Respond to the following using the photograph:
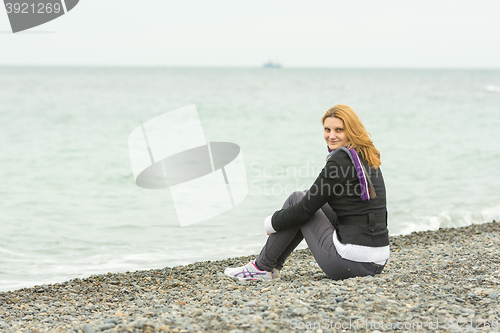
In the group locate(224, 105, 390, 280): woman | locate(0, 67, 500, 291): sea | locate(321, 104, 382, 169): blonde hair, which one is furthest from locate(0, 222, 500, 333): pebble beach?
locate(0, 67, 500, 291): sea

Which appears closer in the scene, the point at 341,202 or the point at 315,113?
the point at 341,202

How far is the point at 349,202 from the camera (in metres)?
3.46

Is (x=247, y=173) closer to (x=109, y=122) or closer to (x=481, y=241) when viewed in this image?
(x=481, y=241)

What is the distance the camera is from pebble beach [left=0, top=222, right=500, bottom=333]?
2.77 meters

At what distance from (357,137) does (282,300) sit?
1334 millimetres

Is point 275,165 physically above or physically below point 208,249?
below

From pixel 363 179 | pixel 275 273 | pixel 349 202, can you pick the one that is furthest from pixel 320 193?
pixel 275 273

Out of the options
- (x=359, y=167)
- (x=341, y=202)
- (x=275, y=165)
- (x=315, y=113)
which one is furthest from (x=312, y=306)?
(x=315, y=113)

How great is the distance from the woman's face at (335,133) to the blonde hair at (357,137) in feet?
0.10

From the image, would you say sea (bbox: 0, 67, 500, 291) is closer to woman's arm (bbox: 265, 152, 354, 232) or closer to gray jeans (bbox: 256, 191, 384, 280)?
woman's arm (bbox: 265, 152, 354, 232)

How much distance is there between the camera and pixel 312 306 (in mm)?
3061

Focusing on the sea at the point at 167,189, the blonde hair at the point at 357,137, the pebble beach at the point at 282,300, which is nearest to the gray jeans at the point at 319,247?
the pebble beach at the point at 282,300

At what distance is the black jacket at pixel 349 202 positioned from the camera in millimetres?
3383

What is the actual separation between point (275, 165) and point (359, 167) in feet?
32.4
